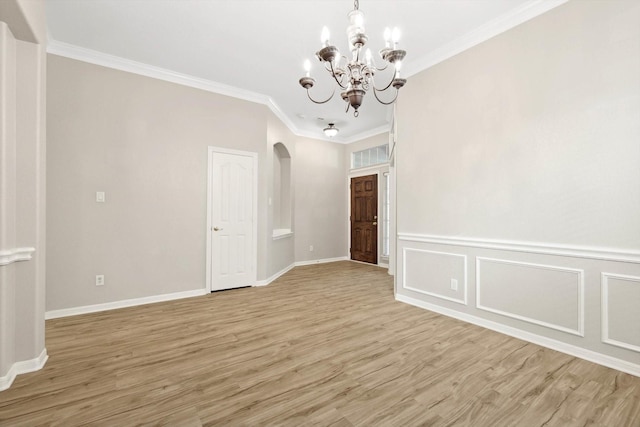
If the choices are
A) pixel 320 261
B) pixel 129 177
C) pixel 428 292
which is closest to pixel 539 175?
pixel 428 292

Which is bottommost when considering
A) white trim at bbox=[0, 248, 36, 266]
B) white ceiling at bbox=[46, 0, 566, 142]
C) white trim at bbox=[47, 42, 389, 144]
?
white trim at bbox=[0, 248, 36, 266]

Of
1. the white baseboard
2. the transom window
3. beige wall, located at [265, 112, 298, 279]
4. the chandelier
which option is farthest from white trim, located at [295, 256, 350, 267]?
the chandelier

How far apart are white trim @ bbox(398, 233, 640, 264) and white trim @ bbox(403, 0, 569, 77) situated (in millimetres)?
2135

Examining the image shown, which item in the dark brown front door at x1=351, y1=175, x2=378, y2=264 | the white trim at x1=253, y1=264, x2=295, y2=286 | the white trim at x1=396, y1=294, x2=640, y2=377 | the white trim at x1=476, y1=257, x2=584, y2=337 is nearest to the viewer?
the white trim at x1=396, y1=294, x2=640, y2=377

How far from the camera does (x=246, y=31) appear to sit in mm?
3053

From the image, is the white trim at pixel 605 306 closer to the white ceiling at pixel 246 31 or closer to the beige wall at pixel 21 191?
the white ceiling at pixel 246 31

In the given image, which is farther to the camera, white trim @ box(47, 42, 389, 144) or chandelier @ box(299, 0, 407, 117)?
white trim @ box(47, 42, 389, 144)

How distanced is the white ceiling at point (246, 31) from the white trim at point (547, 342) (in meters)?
2.93

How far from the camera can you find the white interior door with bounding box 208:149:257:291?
431 cm

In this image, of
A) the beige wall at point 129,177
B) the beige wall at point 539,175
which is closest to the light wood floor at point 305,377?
the beige wall at point 539,175

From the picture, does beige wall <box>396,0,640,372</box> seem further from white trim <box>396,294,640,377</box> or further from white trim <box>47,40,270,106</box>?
white trim <box>47,40,270,106</box>

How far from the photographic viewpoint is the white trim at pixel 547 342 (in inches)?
85.6

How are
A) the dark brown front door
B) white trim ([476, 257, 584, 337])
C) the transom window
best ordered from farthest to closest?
the dark brown front door, the transom window, white trim ([476, 257, 584, 337])

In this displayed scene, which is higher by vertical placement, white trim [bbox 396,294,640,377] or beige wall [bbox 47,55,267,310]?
beige wall [bbox 47,55,267,310]
